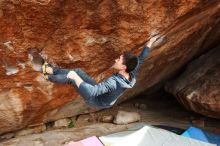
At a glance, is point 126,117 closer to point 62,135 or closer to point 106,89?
point 62,135

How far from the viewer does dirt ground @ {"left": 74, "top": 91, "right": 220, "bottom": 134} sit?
1205cm

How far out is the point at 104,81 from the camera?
20.8 feet

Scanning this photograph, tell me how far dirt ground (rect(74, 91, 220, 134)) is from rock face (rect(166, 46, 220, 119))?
0.73 metres

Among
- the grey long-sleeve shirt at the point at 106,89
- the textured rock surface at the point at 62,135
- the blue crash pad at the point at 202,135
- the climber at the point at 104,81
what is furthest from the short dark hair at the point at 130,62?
the blue crash pad at the point at 202,135

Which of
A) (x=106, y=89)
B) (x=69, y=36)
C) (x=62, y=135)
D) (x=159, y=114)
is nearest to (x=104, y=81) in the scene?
(x=106, y=89)

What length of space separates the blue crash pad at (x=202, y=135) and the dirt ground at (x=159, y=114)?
109 centimetres

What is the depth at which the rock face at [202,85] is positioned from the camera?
11.3 m

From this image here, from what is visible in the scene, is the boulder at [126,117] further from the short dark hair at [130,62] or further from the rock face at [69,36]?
the short dark hair at [130,62]

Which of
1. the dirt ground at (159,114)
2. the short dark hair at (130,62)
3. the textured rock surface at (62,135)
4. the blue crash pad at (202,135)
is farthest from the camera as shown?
the dirt ground at (159,114)

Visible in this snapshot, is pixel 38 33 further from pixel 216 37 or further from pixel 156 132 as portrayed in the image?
pixel 216 37

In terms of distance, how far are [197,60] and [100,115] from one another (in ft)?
12.0

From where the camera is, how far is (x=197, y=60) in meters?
12.6

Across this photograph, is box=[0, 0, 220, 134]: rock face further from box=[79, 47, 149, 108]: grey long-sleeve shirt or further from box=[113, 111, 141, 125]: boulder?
box=[79, 47, 149, 108]: grey long-sleeve shirt

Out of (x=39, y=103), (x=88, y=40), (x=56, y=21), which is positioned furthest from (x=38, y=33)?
(x=39, y=103)
